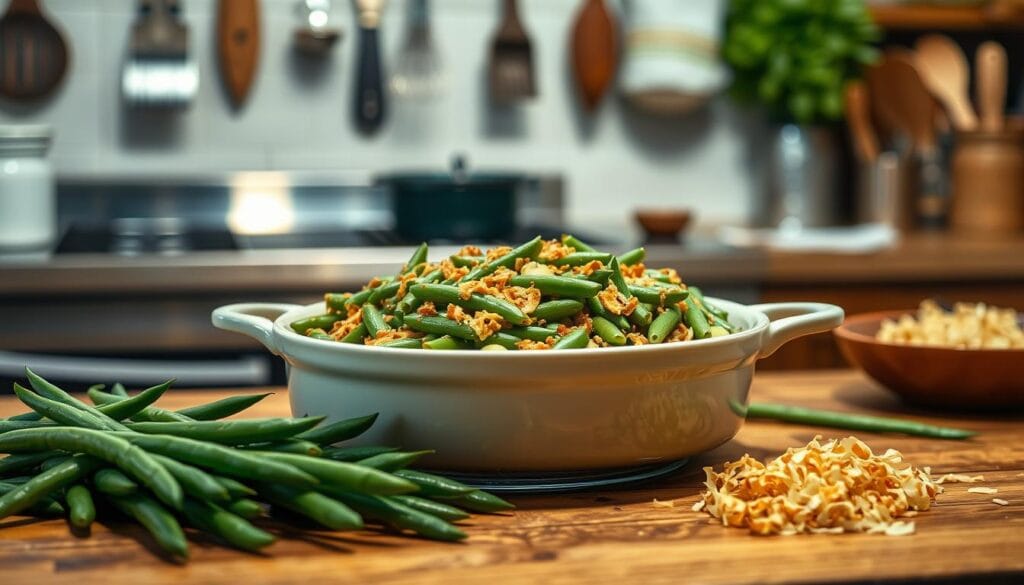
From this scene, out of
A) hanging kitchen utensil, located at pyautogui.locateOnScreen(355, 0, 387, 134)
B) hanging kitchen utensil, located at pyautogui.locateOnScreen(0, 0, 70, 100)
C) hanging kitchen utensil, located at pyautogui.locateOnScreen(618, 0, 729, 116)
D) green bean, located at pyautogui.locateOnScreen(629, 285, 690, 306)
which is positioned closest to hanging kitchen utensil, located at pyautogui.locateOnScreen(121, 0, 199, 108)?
hanging kitchen utensil, located at pyautogui.locateOnScreen(0, 0, 70, 100)

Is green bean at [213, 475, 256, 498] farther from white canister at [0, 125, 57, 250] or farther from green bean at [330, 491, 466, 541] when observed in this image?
white canister at [0, 125, 57, 250]

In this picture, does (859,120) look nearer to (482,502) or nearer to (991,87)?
(991,87)

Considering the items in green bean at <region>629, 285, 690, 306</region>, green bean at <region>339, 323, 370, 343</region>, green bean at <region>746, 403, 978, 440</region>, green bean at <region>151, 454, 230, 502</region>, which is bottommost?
green bean at <region>746, 403, 978, 440</region>

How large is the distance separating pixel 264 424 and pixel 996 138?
2.70 meters

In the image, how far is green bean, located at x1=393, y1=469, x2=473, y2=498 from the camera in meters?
0.95

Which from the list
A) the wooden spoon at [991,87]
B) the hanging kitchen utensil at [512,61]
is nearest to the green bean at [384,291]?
the hanging kitchen utensil at [512,61]

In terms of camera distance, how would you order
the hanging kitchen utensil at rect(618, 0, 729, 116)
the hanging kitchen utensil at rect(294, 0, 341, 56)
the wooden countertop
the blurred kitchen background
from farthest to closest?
the hanging kitchen utensil at rect(618, 0, 729, 116), the hanging kitchen utensil at rect(294, 0, 341, 56), the blurred kitchen background, the wooden countertop

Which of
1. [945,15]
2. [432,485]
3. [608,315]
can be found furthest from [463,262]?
[945,15]

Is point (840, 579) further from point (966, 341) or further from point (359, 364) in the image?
point (966, 341)

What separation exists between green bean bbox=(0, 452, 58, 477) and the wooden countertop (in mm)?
52

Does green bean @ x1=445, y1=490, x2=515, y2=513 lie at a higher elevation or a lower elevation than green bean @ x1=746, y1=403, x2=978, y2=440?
higher

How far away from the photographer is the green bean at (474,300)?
103 centimetres

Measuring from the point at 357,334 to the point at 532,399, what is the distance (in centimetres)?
19

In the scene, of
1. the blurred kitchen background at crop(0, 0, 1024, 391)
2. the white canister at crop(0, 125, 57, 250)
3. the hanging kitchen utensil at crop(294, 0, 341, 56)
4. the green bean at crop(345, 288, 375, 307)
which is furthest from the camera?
the hanging kitchen utensil at crop(294, 0, 341, 56)
